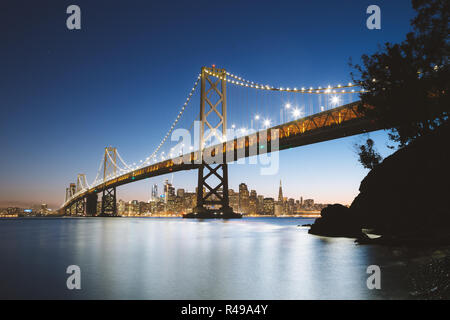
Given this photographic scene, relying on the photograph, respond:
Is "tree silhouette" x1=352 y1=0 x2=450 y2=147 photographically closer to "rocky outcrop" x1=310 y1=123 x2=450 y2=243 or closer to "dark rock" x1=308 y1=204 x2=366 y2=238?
"rocky outcrop" x1=310 y1=123 x2=450 y2=243

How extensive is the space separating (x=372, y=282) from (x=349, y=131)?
20.4 metres

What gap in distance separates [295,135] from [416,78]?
62.8 ft

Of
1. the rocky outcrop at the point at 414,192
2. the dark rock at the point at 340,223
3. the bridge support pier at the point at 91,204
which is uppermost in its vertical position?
the rocky outcrop at the point at 414,192

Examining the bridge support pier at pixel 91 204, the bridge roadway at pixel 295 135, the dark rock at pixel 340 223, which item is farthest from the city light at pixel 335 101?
the bridge support pier at pixel 91 204

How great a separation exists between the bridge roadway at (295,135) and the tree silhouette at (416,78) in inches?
250

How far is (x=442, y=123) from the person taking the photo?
35.0ft

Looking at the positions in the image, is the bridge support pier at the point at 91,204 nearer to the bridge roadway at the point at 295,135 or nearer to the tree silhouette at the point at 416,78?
the bridge roadway at the point at 295,135

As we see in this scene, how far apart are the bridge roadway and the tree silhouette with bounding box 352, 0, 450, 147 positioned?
636cm

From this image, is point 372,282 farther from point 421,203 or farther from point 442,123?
point 442,123

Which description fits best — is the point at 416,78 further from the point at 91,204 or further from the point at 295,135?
the point at 91,204

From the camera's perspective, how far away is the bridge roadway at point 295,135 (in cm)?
2444

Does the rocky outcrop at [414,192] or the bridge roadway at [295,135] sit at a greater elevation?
the bridge roadway at [295,135]

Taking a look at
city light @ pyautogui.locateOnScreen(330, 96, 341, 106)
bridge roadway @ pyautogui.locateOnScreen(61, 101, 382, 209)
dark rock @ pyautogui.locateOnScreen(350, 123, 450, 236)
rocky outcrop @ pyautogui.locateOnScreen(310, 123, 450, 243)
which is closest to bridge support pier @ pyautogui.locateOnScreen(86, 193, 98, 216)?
bridge roadway @ pyautogui.locateOnScreen(61, 101, 382, 209)
